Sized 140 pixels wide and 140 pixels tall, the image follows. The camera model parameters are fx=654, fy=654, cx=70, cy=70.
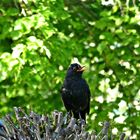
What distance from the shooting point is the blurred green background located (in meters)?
8.35

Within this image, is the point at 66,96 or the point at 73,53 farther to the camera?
the point at 73,53

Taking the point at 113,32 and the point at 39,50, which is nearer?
the point at 39,50

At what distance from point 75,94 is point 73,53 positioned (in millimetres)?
1772

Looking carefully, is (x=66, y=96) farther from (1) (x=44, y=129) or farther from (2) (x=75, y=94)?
(1) (x=44, y=129)

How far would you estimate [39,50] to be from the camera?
831 cm

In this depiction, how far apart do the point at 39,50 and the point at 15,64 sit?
38 centimetres

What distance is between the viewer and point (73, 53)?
9.63m

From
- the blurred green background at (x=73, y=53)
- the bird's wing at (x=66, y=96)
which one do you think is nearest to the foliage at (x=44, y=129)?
the bird's wing at (x=66, y=96)

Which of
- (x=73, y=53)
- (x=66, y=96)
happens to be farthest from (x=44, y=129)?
(x=73, y=53)

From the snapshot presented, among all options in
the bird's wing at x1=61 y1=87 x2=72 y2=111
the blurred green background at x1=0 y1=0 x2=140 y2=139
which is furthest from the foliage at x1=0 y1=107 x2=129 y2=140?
the blurred green background at x1=0 y1=0 x2=140 y2=139

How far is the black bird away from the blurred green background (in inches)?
16.7

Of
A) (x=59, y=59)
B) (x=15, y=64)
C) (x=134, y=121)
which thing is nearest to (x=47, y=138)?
(x=15, y=64)

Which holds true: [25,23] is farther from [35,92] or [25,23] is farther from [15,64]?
[35,92]

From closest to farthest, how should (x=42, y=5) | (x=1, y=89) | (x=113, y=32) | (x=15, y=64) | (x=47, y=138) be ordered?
(x=47, y=138) → (x=15, y=64) → (x=42, y=5) → (x=113, y=32) → (x=1, y=89)
